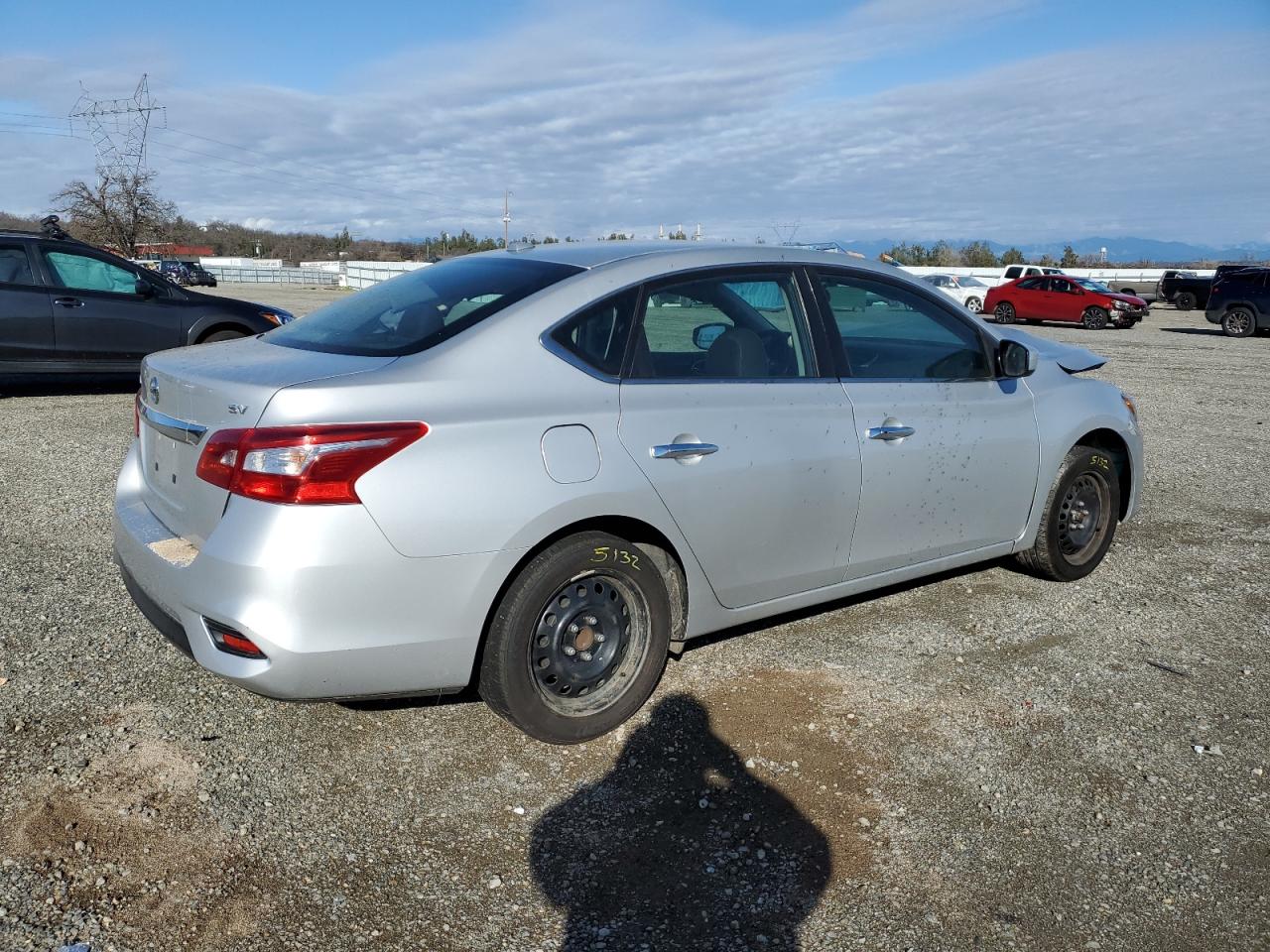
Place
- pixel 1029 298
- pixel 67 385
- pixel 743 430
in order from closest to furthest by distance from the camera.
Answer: pixel 743 430
pixel 67 385
pixel 1029 298

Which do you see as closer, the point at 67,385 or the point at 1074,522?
the point at 1074,522

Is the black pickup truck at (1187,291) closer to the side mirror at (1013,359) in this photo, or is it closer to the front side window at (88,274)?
the front side window at (88,274)

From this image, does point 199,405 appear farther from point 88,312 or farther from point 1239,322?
point 1239,322

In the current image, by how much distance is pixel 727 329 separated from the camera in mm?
4016

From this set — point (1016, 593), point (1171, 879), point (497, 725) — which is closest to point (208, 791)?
point (497, 725)

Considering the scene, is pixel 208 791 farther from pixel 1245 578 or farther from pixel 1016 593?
pixel 1245 578

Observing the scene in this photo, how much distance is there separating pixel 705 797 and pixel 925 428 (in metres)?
1.89

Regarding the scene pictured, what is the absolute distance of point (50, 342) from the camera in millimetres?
10273

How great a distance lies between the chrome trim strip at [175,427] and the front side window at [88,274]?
8.00 meters

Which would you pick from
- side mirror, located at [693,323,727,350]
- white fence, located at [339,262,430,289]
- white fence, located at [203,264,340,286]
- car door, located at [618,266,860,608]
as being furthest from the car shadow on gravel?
white fence, located at [203,264,340,286]

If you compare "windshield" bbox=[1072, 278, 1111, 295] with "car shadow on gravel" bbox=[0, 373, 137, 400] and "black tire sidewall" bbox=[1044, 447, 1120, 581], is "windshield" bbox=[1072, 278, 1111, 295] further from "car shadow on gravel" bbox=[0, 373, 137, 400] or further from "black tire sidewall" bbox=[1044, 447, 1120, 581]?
"black tire sidewall" bbox=[1044, 447, 1120, 581]

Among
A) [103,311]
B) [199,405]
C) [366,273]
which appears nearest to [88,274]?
[103,311]

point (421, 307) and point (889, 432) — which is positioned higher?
point (421, 307)

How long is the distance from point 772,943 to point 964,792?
1.02 meters
